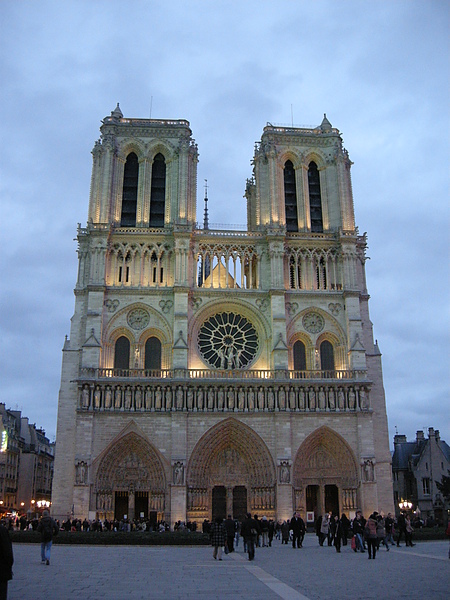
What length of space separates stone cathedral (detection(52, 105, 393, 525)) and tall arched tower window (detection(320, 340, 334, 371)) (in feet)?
0.27

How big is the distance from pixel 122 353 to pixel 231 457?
29.8ft

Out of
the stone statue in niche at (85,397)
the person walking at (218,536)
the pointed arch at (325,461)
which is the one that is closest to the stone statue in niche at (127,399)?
the stone statue in niche at (85,397)

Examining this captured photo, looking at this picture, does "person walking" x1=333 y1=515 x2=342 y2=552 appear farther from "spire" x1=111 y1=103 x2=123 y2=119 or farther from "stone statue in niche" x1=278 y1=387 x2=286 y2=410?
"spire" x1=111 y1=103 x2=123 y2=119

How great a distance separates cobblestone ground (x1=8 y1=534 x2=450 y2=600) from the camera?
380 inches

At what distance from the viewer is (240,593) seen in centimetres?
984

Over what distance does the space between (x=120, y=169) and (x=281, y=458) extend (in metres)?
21.6

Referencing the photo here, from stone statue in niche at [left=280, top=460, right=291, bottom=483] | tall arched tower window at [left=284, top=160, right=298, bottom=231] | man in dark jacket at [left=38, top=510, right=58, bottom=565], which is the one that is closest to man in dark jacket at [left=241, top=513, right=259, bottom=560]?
man in dark jacket at [left=38, top=510, right=58, bottom=565]

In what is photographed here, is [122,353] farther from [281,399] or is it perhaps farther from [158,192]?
[158,192]

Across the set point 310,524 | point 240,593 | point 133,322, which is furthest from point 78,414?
point 240,593

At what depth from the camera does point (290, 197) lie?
142ft

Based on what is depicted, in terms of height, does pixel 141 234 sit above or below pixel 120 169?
below

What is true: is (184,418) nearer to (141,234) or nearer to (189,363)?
(189,363)

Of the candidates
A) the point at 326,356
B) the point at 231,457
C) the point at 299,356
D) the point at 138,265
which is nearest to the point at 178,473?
the point at 231,457

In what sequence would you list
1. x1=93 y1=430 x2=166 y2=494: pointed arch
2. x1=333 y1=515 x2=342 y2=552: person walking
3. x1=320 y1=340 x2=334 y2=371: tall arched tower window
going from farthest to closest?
x1=320 y1=340 x2=334 y2=371: tall arched tower window → x1=93 y1=430 x2=166 y2=494: pointed arch → x1=333 y1=515 x2=342 y2=552: person walking
